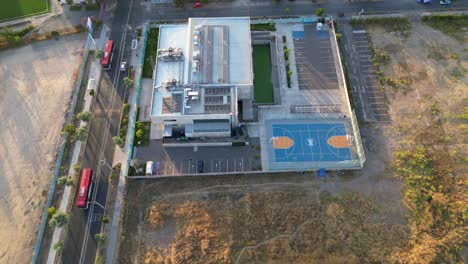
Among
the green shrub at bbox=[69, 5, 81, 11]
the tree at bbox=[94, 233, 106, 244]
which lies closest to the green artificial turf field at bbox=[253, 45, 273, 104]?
the tree at bbox=[94, 233, 106, 244]

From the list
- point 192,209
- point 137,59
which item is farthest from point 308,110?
point 137,59

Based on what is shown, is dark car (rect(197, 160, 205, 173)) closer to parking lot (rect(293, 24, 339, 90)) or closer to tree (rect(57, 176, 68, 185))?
tree (rect(57, 176, 68, 185))

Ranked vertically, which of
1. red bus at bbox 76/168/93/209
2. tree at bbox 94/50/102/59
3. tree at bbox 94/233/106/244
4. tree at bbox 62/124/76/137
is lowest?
tree at bbox 94/233/106/244

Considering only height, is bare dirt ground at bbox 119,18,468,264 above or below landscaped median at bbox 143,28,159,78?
below

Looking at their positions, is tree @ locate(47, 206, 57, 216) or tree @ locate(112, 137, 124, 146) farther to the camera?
tree @ locate(112, 137, 124, 146)

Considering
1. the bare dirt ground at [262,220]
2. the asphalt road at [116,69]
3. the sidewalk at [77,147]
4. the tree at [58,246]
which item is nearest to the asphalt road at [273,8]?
the asphalt road at [116,69]

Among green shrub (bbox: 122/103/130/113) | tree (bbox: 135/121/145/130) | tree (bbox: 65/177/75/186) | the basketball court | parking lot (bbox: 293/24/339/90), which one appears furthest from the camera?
parking lot (bbox: 293/24/339/90)

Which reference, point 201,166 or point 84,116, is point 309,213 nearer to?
point 201,166

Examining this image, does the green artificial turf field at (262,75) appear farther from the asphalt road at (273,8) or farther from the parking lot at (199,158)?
the asphalt road at (273,8)

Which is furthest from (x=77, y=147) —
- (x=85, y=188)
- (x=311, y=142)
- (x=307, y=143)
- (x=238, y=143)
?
(x=311, y=142)
